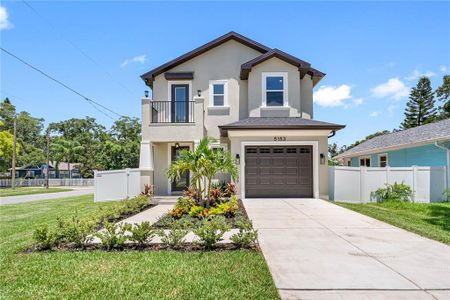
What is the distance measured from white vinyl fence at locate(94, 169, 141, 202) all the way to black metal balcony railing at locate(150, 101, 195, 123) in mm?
3250

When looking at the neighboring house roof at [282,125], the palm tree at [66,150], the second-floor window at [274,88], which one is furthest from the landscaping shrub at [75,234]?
the palm tree at [66,150]

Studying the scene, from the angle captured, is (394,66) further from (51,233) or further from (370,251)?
(51,233)

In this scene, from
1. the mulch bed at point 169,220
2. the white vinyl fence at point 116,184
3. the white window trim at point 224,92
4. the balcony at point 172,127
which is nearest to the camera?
the mulch bed at point 169,220

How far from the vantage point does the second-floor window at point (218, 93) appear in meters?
16.2

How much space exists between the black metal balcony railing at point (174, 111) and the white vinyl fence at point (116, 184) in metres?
3.25

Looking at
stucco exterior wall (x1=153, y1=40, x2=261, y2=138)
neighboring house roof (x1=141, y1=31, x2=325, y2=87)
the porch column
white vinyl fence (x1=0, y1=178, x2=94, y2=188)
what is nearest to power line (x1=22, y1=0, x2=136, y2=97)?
neighboring house roof (x1=141, y1=31, x2=325, y2=87)

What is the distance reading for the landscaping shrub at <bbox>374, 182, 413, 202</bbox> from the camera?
1312 centimetres

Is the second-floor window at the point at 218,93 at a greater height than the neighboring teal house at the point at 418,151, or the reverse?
the second-floor window at the point at 218,93

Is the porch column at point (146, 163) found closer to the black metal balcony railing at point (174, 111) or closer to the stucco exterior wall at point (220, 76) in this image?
the black metal balcony railing at point (174, 111)

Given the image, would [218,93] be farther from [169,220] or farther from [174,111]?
[169,220]

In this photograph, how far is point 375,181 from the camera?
13539 mm

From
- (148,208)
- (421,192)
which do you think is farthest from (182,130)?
(421,192)

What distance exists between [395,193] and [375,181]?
0.95 meters

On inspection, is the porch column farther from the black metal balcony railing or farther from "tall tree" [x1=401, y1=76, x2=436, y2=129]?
"tall tree" [x1=401, y1=76, x2=436, y2=129]
